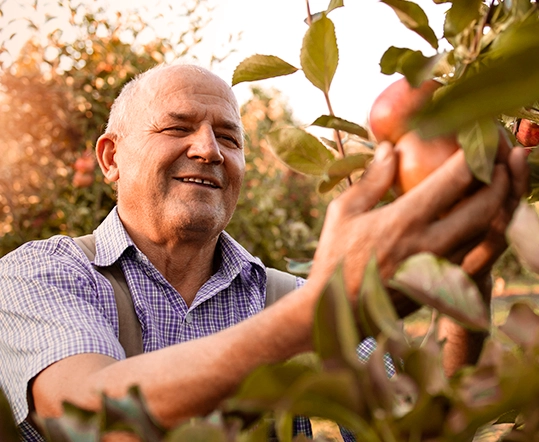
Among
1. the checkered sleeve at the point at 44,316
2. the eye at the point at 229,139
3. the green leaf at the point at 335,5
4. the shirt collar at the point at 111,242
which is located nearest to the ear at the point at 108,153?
the shirt collar at the point at 111,242

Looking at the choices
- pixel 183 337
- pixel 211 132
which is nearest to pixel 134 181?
pixel 211 132

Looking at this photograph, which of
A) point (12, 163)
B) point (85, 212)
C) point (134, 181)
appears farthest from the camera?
point (12, 163)

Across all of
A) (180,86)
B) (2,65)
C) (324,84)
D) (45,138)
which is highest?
(324,84)

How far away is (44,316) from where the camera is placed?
1.04 meters

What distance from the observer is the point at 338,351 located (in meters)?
0.40

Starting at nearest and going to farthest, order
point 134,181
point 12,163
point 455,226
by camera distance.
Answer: point 455,226 → point 134,181 → point 12,163

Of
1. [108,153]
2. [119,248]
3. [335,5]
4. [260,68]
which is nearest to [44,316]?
[119,248]

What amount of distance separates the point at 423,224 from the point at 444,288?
0.40 feet

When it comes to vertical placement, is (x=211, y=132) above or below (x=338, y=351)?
below

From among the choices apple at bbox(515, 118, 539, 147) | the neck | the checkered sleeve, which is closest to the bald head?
the neck

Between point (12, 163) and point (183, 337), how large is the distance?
7.22ft

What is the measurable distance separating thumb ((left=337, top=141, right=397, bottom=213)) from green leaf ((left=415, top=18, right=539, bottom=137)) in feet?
0.82

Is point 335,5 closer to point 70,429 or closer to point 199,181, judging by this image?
point 70,429

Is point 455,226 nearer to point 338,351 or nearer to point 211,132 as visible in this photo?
point 338,351
